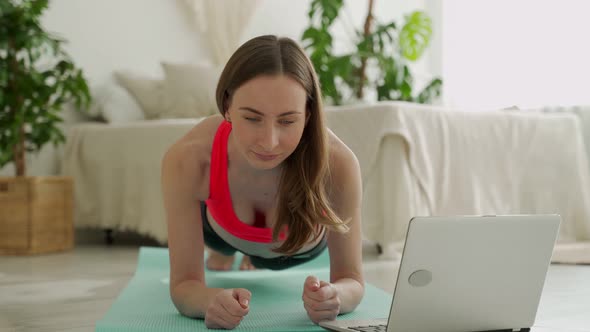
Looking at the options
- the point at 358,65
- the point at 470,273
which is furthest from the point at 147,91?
the point at 470,273

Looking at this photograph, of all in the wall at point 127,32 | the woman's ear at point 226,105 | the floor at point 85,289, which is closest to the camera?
the woman's ear at point 226,105

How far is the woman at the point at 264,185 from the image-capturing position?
1.27 meters

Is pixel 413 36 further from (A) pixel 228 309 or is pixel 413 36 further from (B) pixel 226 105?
(A) pixel 228 309

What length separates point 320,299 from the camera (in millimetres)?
1284

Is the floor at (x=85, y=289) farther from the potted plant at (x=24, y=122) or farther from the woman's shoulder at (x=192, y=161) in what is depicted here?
the woman's shoulder at (x=192, y=161)

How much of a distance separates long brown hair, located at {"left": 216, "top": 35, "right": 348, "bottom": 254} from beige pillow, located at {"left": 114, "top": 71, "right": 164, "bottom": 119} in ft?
7.94

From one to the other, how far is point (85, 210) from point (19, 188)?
508 millimetres

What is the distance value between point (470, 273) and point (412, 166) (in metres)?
1.58

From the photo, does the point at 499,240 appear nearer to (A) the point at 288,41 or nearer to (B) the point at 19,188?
(A) the point at 288,41

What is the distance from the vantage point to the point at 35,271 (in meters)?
2.48

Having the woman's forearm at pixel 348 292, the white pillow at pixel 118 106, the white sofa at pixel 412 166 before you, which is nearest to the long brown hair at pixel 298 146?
the woman's forearm at pixel 348 292

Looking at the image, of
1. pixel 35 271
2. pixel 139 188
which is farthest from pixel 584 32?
pixel 35 271

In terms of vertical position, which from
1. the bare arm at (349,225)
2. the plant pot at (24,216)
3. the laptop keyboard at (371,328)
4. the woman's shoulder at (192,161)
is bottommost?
the plant pot at (24,216)

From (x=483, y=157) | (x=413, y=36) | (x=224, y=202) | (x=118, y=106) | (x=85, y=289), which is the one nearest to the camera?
(x=224, y=202)
